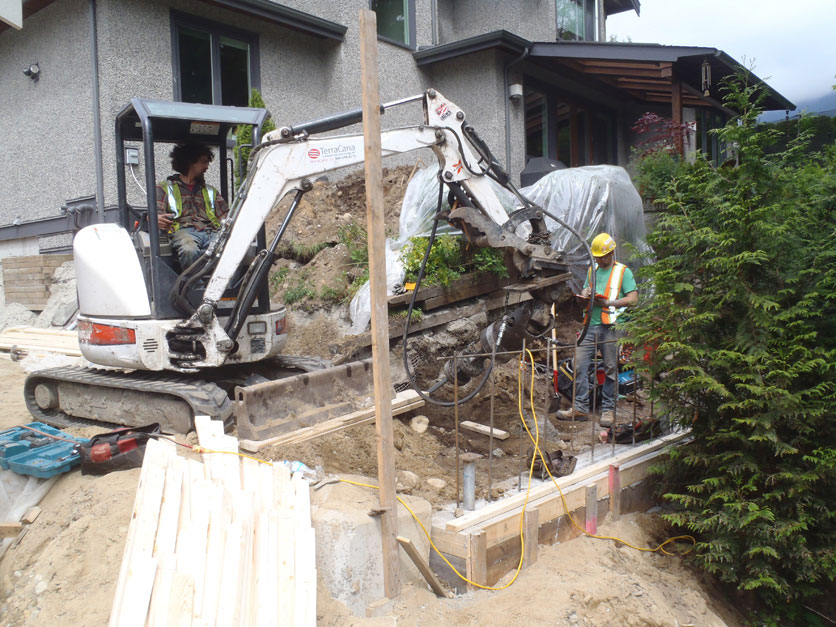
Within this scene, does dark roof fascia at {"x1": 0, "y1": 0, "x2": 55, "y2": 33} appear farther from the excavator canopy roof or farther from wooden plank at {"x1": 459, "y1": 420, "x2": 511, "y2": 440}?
wooden plank at {"x1": 459, "y1": 420, "x2": 511, "y2": 440}

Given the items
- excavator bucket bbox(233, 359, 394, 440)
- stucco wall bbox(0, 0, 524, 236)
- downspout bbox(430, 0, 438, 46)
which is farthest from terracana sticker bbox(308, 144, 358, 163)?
downspout bbox(430, 0, 438, 46)

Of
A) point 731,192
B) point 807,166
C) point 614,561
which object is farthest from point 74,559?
point 807,166

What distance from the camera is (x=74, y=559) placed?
3.75 meters

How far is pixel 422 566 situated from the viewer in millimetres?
3404

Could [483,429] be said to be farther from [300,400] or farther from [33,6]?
[33,6]

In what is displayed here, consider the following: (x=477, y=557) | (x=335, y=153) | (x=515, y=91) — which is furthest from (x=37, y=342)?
(x=515, y=91)

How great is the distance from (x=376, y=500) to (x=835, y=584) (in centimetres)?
325

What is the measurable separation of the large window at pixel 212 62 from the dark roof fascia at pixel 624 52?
208 inches

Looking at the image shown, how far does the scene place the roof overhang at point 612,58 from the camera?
10977mm

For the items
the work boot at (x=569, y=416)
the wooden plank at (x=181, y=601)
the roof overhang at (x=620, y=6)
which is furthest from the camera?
the roof overhang at (x=620, y=6)

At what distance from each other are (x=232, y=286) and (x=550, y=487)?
3086 millimetres

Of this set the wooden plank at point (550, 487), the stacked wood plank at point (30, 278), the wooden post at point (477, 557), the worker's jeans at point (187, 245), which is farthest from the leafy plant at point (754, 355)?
the stacked wood plank at point (30, 278)

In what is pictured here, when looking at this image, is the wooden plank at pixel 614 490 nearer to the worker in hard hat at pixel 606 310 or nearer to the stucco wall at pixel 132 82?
the worker in hard hat at pixel 606 310

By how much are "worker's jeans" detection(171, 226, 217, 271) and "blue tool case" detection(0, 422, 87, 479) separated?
1.62m
